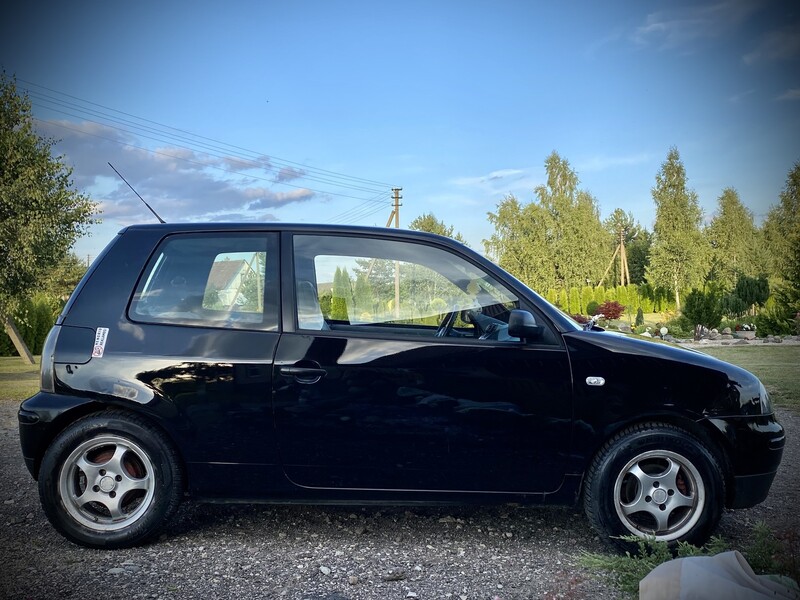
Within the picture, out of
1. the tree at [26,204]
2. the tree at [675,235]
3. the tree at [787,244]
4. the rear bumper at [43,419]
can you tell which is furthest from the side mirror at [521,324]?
the tree at [675,235]

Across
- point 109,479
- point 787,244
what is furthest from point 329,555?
point 787,244

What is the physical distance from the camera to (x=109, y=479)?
3.75 m

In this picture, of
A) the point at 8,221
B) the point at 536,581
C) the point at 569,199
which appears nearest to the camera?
the point at 536,581

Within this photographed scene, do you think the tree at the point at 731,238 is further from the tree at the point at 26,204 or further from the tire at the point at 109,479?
the tire at the point at 109,479

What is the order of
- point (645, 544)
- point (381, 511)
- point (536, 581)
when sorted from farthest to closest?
point (381, 511) → point (645, 544) → point (536, 581)

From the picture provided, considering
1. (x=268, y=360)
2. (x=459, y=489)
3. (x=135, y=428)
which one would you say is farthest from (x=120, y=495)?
(x=459, y=489)

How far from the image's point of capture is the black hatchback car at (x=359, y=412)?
364cm

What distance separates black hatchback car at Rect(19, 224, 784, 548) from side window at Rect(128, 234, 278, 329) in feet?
0.04

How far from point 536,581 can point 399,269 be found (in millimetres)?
1854

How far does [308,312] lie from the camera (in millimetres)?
3793

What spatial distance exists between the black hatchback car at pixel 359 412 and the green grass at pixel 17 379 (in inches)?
375

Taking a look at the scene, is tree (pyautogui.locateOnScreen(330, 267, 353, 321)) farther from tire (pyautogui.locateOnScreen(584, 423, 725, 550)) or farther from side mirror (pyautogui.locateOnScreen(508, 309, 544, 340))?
tire (pyautogui.locateOnScreen(584, 423, 725, 550))

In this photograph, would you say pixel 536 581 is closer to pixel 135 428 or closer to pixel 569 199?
pixel 135 428

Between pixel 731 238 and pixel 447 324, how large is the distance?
145ft
